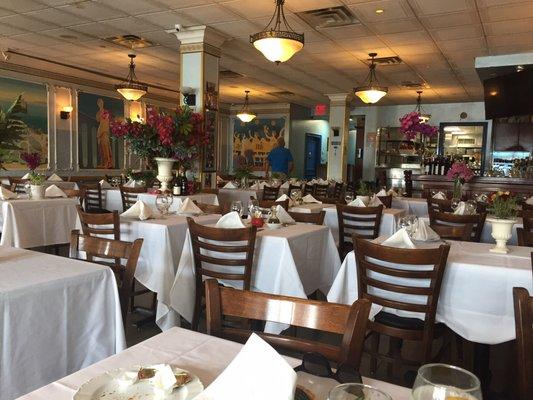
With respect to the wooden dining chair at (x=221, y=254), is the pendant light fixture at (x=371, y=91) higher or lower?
higher

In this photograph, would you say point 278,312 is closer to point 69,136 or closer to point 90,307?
point 90,307

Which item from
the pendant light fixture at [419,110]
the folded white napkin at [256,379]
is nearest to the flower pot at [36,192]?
the folded white napkin at [256,379]

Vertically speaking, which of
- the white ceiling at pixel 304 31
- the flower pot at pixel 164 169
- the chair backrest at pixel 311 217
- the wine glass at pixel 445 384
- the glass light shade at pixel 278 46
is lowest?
the chair backrest at pixel 311 217

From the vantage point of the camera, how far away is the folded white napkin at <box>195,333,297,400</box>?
88 cm

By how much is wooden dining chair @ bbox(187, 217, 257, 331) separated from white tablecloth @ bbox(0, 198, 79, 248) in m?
2.65

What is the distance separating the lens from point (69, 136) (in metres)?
11.5

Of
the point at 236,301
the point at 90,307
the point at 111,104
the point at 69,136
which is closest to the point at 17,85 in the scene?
the point at 69,136

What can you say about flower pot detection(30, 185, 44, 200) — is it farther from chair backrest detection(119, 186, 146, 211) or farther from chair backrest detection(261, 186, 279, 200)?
chair backrest detection(261, 186, 279, 200)

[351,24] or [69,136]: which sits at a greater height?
[351,24]

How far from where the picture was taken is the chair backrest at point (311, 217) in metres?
4.11

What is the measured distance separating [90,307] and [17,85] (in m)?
9.82

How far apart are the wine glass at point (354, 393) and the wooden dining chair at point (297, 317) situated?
0.40 m

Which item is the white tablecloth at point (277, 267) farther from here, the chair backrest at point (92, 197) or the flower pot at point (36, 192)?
the chair backrest at point (92, 197)

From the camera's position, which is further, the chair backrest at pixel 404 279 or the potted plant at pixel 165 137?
the potted plant at pixel 165 137
